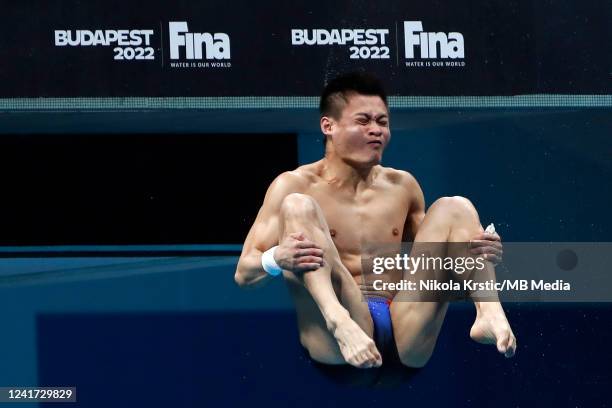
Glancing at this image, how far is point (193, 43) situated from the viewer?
6.00 metres

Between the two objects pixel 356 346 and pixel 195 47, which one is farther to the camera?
pixel 195 47

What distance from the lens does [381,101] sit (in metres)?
5.23

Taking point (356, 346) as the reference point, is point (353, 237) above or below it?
above

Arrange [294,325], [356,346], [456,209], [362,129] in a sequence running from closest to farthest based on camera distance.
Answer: [356,346] → [456,209] → [362,129] → [294,325]

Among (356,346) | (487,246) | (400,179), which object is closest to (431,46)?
(400,179)

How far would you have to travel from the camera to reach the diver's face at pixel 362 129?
5.18 metres

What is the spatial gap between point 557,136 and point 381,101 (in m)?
1.82

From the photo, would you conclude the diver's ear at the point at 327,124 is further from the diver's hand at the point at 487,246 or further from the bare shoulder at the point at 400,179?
the diver's hand at the point at 487,246

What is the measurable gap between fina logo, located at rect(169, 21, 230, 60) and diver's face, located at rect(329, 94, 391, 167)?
3.12ft

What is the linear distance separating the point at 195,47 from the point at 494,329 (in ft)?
6.46

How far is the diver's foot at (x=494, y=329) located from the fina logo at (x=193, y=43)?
1.79m

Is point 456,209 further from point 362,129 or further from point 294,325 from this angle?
Answer: point 294,325

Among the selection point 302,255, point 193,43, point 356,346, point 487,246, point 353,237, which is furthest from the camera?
point 193,43

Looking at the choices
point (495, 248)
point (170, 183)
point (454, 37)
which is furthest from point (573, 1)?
point (170, 183)
